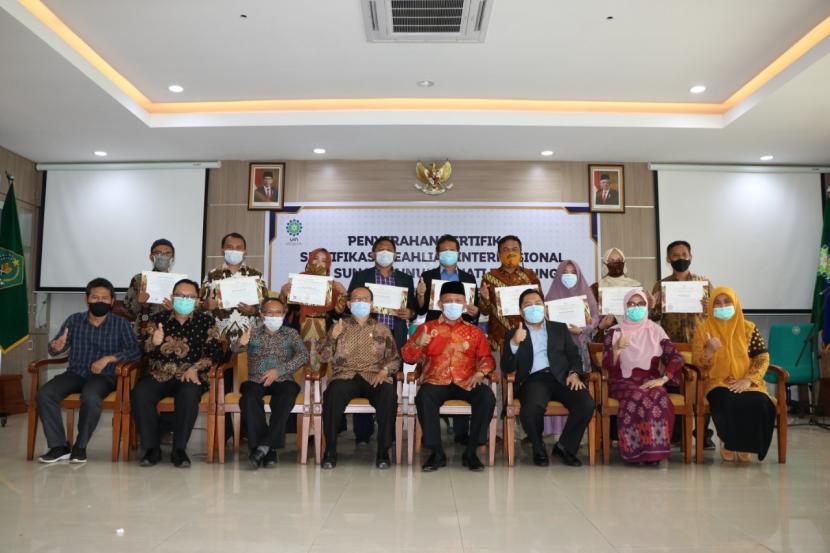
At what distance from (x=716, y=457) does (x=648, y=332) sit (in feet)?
3.33

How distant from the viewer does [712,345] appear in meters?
4.41

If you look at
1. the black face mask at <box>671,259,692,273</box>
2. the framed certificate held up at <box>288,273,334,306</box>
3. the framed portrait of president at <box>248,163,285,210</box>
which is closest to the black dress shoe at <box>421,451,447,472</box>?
the framed certificate held up at <box>288,273,334,306</box>

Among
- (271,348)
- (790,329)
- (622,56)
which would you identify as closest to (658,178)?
(790,329)

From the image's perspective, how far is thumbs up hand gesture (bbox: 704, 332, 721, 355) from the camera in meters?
4.40

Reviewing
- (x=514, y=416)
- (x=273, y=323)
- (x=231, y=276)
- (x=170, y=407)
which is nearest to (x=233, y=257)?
(x=231, y=276)

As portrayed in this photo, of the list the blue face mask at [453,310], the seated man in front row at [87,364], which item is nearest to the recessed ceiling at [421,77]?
the seated man in front row at [87,364]

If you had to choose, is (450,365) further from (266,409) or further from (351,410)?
(266,409)

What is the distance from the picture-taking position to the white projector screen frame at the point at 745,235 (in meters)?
7.52

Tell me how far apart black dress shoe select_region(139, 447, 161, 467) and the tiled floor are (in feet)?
0.21

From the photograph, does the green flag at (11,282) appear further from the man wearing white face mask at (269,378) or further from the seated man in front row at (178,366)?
the man wearing white face mask at (269,378)

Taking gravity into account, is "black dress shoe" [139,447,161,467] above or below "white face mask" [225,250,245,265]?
below

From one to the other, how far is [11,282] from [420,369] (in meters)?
4.90

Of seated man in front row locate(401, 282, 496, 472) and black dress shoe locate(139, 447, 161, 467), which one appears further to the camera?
seated man in front row locate(401, 282, 496, 472)

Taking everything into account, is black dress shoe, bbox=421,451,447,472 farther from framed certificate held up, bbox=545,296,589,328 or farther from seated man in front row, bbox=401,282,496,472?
framed certificate held up, bbox=545,296,589,328
